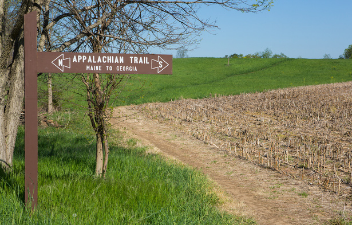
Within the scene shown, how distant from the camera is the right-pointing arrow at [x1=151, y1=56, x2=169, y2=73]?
5016mm

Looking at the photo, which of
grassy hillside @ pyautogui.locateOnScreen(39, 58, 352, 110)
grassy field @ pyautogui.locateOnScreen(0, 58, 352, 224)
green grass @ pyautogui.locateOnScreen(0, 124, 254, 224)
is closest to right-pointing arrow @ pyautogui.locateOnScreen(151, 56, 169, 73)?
grassy field @ pyautogui.locateOnScreen(0, 58, 352, 224)

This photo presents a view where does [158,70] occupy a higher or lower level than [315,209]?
higher

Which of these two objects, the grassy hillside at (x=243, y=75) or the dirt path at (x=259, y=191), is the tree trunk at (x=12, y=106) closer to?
the dirt path at (x=259, y=191)

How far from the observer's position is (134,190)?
17.9 feet

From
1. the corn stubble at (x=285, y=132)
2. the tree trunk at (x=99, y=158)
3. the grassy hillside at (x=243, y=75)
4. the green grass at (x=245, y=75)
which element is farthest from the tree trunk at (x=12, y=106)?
the green grass at (x=245, y=75)

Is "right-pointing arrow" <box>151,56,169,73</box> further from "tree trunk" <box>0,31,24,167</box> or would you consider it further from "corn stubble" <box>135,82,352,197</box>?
"corn stubble" <box>135,82,352,197</box>

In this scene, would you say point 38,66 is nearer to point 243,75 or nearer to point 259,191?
point 259,191

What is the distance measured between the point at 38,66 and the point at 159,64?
1.77 meters

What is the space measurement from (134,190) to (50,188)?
1333 millimetres

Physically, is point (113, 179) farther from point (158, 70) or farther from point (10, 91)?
point (10, 91)


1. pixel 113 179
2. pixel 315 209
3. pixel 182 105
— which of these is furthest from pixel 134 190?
pixel 182 105

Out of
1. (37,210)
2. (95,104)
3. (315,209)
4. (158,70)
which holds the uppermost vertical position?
(158,70)

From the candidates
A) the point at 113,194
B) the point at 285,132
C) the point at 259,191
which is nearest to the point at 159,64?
the point at 113,194

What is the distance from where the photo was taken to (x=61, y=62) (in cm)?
474
